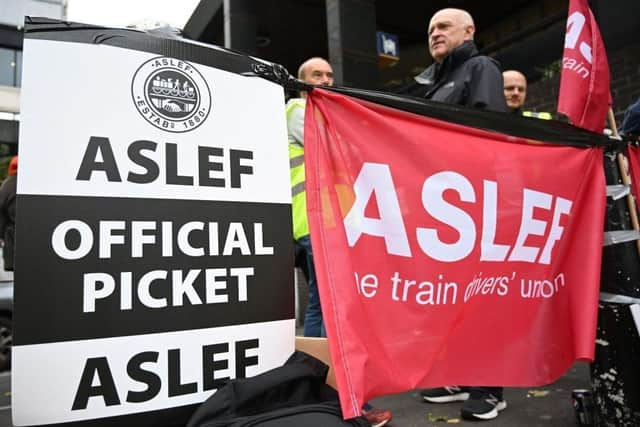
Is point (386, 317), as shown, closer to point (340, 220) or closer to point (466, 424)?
point (340, 220)

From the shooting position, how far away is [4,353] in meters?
4.37

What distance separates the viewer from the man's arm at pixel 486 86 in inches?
103

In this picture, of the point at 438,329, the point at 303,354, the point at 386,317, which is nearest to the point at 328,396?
the point at 303,354

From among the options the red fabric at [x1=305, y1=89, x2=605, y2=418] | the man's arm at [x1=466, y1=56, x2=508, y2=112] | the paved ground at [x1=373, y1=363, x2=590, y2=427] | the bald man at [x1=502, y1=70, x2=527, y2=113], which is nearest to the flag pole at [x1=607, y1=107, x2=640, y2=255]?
the red fabric at [x1=305, y1=89, x2=605, y2=418]

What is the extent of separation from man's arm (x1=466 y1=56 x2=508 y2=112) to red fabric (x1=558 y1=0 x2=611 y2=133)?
37 cm

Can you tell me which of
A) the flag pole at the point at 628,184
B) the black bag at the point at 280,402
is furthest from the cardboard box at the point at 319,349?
the flag pole at the point at 628,184

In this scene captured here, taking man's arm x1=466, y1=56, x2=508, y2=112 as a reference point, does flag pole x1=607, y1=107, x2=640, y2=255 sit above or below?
below

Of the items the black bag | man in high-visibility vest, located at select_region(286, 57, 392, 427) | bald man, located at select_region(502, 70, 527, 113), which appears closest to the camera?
the black bag

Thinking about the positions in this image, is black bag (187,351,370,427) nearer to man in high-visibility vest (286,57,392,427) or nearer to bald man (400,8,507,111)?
man in high-visibility vest (286,57,392,427)

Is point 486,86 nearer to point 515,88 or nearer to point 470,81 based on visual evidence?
point 470,81

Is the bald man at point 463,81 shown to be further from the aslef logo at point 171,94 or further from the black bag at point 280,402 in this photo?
the aslef logo at point 171,94

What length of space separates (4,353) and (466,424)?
399cm

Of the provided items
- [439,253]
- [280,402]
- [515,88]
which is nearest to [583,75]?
[439,253]

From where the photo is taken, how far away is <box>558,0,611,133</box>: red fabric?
2260mm
